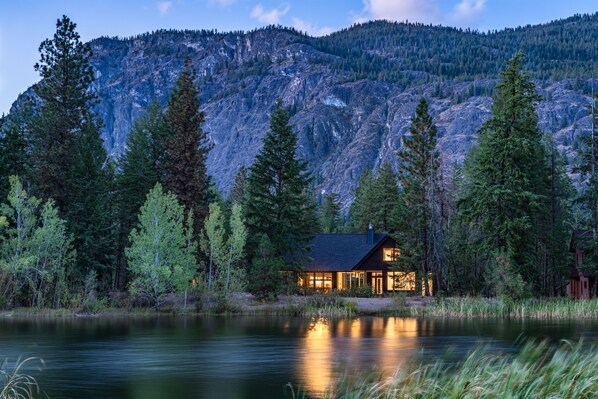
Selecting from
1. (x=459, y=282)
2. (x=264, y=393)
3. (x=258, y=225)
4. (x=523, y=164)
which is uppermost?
(x=523, y=164)

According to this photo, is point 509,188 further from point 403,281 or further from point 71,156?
point 71,156

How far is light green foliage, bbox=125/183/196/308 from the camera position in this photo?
5941 cm

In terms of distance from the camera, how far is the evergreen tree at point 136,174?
73.8m

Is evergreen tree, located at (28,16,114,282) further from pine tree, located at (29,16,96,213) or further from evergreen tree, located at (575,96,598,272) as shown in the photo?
evergreen tree, located at (575,96,598,272)

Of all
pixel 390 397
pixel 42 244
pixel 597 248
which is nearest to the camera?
pixel 390 397

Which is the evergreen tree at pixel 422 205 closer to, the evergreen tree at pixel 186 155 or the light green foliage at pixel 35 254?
the evergreen tree at pixel 186 155

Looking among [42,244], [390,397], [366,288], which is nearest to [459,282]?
[366,288]

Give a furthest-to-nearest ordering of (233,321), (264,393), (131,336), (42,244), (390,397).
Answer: (42,244) < (233,321) < (131,336) < (264,393) < (390,397)

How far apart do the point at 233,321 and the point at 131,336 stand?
12364 millimetres

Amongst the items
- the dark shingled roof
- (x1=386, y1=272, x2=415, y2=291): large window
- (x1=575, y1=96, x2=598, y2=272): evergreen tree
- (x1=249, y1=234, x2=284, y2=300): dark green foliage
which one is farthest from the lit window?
(x1=575, y1=96, x2=598, y2=272): evergreen tree

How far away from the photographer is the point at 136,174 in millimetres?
73188

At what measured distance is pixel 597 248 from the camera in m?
63.0

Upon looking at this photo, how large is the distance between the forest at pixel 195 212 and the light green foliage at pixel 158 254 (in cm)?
12

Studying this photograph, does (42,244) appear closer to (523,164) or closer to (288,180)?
(288,180)
